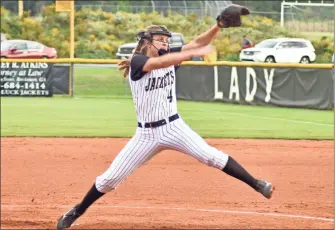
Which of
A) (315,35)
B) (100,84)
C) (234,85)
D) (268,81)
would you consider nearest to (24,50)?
(100,84)

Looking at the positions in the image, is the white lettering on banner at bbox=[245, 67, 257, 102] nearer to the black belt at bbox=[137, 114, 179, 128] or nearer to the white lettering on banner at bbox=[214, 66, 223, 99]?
the white lettering on banner at bbox=[214, 66, 223, 99]

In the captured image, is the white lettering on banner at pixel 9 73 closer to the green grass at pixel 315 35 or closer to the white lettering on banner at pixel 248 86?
the white lettering on banner at pixel 248 86

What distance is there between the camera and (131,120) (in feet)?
69.9

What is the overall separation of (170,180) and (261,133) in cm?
653

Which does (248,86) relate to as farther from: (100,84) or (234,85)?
(100,84)

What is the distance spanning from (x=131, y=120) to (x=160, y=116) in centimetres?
1375

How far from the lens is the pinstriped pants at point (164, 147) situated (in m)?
7.50

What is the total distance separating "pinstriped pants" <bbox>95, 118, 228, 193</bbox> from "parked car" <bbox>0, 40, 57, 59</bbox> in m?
33.1

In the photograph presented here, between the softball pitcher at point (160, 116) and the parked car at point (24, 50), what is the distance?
1304 inches

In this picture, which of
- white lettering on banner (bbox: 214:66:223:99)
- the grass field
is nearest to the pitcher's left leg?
white lettering on banner (bbox: 214:66:223:99)

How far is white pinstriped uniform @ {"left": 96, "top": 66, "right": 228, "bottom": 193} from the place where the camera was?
751 cm

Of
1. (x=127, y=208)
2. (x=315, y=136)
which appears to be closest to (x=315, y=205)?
(x=127, y=208)

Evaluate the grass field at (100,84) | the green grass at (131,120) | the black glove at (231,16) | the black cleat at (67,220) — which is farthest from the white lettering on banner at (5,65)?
the black glove at (231,16)

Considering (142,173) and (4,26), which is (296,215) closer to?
(142,173)
